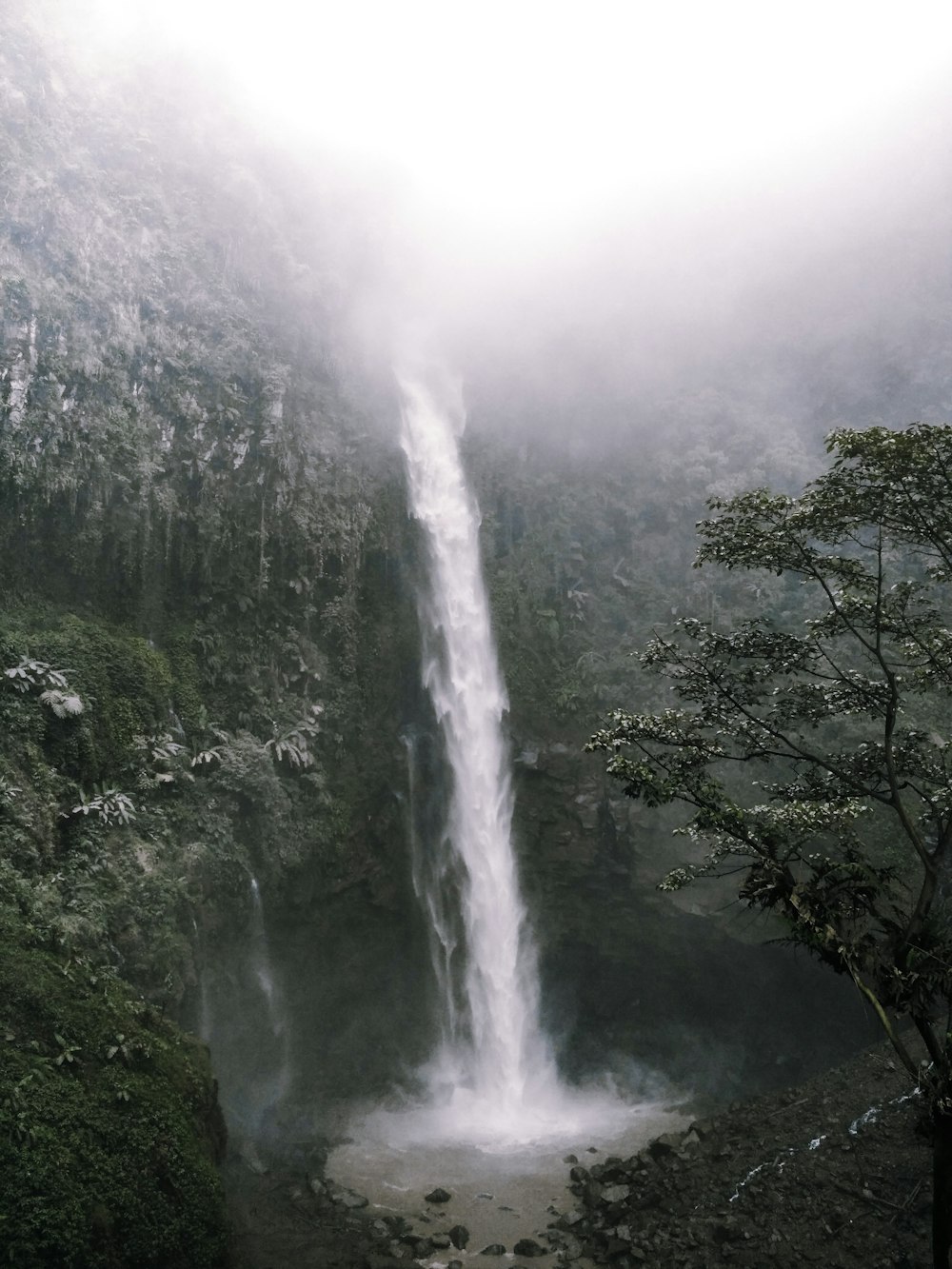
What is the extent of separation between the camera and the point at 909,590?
9227mm

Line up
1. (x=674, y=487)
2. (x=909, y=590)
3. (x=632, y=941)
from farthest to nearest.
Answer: (x=674, y=487), (x=632, y=941), (x=909, y=590)

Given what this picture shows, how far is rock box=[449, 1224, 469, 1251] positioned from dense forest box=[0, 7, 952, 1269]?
3.78 meters

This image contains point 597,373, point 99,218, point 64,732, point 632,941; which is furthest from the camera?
point 597,373

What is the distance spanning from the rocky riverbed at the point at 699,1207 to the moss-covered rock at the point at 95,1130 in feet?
5.50

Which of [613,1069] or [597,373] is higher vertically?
[597,373]

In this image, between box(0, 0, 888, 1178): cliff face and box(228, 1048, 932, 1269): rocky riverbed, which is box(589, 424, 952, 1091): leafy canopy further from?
box(0, 0, 888, 1178): cliff face

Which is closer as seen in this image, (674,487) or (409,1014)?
(409,1014)

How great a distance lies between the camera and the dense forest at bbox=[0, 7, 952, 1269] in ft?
39.3

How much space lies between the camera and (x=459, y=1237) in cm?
1191

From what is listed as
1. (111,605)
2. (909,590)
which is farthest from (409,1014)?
(909,590)

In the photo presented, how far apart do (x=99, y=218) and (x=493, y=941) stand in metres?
22.6

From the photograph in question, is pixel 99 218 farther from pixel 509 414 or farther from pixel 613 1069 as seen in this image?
pixel 613 1069

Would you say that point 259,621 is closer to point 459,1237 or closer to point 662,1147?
point 459,1237

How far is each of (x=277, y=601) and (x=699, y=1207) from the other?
15.5 metres
